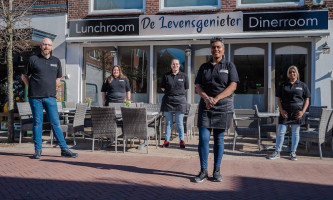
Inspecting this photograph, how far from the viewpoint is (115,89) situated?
25.6 feet

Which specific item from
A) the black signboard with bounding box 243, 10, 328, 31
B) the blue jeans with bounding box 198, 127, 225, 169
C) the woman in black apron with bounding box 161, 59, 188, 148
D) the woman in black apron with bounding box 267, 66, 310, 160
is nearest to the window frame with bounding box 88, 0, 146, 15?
the black signboard with bounding box 243, 10, 328, 31

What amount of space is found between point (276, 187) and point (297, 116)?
2.25 m

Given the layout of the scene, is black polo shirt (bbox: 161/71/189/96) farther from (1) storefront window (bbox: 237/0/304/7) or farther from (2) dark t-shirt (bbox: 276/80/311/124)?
(1) storefront window (bbox: 237/0/304/7)

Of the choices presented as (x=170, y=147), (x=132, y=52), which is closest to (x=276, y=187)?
(x=170, y=147)

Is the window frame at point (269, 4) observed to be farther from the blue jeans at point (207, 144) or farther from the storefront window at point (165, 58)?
the blue jeans at point (207, 144)

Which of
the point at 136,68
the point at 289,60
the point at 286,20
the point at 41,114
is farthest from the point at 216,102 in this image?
the point at 136,68

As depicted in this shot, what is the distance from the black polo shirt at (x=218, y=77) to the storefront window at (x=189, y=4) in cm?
637

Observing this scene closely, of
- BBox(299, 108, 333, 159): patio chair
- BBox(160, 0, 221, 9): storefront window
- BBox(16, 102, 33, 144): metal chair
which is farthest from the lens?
BBox(160, 0, 221, 9): storefront window

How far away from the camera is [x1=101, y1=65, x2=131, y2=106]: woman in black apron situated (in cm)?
777

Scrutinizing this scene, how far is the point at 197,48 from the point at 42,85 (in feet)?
19.1

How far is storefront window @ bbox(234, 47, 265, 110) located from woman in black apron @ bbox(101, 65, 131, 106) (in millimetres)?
3932

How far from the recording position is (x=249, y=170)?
5176mm

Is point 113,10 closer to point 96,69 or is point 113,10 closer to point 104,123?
point 96,69

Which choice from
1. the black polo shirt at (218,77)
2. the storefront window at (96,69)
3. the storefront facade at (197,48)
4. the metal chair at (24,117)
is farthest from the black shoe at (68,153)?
the storefront window at (96,69)
